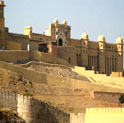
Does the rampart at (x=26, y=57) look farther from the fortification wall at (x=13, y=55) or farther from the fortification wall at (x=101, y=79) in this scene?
the fortification wall at (x=101, y=79)

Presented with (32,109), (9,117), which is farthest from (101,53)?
(9,117)

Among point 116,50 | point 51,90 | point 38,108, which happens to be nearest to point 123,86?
point 51,90

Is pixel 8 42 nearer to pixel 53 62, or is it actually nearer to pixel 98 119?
pixel 53 62

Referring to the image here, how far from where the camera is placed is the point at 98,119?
3844cm

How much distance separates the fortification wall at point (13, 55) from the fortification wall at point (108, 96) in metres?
9.68

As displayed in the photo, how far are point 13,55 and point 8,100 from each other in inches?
881

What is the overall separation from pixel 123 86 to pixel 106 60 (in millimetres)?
19321

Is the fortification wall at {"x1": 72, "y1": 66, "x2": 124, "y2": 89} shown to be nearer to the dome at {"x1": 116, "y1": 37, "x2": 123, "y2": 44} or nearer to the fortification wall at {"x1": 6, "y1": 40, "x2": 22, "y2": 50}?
the fortification wall at {"x1": 6, "y1": 40, "x2": 22, "y2": 50}

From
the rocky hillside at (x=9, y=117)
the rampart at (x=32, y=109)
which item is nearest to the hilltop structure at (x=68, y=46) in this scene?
the rampart at (x=32, y=109)

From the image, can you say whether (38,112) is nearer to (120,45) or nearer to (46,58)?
(46,58)

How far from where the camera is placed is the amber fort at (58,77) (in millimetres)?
47969

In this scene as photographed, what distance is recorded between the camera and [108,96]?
66562 mm

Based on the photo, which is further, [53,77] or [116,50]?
[116,50]

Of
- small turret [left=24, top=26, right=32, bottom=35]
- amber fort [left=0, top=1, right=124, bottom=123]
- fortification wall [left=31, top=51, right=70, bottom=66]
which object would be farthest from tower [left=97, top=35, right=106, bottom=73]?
fortification wall [left=31, top=51, right=70, bottom=66]
